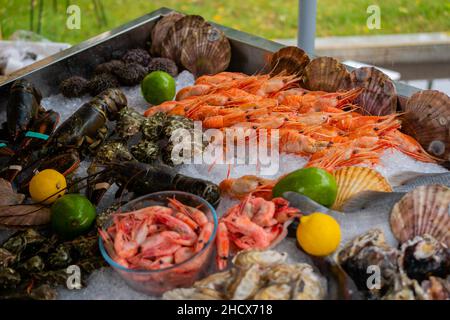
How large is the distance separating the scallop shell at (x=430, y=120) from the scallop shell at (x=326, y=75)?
0.31 meters

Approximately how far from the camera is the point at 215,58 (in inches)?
109

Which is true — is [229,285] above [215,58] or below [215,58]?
below

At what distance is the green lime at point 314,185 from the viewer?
171 centimetres

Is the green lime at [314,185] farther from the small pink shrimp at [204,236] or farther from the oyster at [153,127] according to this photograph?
the oyster at [153,127]

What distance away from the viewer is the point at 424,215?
1.61 metres

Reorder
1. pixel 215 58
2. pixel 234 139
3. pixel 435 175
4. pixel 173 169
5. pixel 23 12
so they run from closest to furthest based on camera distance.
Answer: pixel 435 175 → pixel 173 169 → pixel 234 139 → pixel 215 58 → pixel 23 12

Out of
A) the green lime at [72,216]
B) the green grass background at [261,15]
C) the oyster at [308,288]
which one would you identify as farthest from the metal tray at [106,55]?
the green grass background at [261,15]

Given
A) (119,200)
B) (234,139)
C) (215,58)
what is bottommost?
(119,200)

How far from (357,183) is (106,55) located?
5.59 feet

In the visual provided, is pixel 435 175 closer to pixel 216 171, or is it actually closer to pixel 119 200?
pixel 216 171
